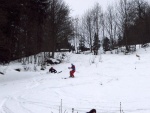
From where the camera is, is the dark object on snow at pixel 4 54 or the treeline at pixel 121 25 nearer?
the dark object on snow at pixel 4 54

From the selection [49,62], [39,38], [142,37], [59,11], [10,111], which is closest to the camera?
[10,111]

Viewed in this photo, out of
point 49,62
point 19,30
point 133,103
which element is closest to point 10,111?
point 133,103

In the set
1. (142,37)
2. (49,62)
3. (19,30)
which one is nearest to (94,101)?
(19,30)

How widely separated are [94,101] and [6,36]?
12453 millimetres

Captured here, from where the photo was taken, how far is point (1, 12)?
67.3 feet

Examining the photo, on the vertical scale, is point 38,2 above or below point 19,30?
above

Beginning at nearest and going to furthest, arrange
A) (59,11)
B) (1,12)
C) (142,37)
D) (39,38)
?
1. (1,12)
2. (39,38)
3. (59,11)
4. (142,37)

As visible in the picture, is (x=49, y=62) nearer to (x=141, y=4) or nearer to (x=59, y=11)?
(x=59, y=11)

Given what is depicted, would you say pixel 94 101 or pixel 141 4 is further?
pixel 141 4

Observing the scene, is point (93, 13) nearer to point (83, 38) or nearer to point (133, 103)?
point (83, 38)

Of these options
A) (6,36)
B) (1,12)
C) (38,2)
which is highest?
(38,2)

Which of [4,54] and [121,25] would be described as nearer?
[4,54]

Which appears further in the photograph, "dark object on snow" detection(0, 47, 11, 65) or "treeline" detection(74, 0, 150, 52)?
"treeline" detection(74, 0, 150, 52)

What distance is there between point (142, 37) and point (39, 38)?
33589 mm
